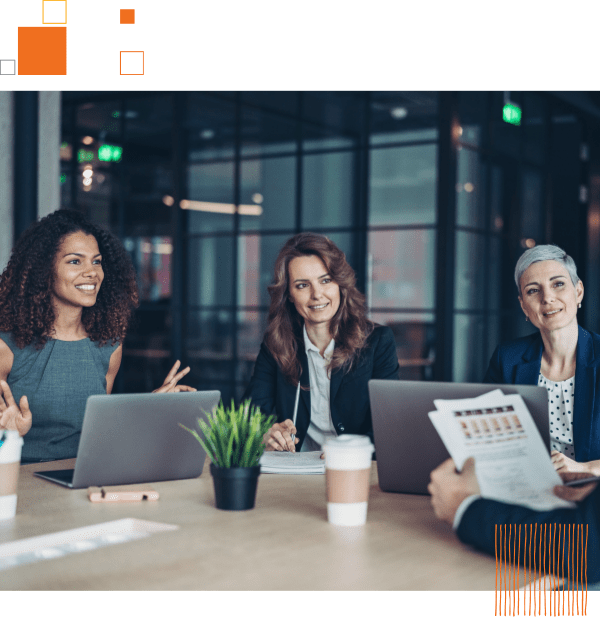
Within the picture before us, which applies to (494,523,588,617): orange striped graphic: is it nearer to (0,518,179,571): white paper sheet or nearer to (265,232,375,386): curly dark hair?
(0,518,179,571): white paper sheet

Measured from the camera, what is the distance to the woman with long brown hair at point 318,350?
2.51m

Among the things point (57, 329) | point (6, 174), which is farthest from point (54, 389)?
point (6, 174)

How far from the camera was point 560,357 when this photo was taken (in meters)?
2.35

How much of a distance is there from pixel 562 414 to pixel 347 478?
1.13m

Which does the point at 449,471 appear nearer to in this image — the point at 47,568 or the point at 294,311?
the point at 47,568

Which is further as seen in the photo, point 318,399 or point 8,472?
point 318,399

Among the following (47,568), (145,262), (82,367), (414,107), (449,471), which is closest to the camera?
(47,568)

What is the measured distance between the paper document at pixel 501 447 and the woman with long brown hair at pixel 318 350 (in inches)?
39.1

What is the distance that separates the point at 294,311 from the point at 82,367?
2.62 ft

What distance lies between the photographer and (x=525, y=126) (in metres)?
7.27

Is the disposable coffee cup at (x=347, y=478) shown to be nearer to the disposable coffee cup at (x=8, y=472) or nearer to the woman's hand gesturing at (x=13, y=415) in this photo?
the disposable coffee cup at (x=8, y=472)
